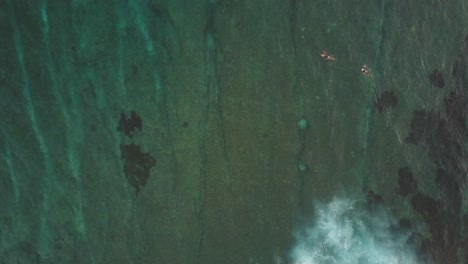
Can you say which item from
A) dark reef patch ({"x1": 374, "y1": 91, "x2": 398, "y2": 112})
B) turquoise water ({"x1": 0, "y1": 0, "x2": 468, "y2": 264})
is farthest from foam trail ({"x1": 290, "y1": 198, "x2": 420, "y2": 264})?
dark reef patch ({"x1": 374, "y1": 91, "x2": 398, "y2": 112})

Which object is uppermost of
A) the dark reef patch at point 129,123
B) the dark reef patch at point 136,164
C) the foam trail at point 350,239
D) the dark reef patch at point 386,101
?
the dark reef patch at point 129,123

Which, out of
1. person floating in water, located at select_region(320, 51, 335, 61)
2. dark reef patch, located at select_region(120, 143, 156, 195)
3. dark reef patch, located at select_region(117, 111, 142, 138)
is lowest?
dark reef patch, located at select_region(120, 143, 156, 195)

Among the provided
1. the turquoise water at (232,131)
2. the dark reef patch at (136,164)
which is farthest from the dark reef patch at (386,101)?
the dark reef patch at (136,164)

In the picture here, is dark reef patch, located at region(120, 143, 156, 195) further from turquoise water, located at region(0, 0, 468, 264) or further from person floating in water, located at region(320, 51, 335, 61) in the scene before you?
person floating in water, located at region(320, 51, 335, 61)

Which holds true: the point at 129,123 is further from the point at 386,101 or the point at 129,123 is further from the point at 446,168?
the point at 446,168

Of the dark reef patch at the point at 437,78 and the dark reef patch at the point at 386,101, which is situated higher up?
the dark reef patch at the point at 437,78

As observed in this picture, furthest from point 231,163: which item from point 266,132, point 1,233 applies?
point 1,233

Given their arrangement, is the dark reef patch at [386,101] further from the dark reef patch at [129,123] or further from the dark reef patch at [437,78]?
the dark reef patch at [129,123]
